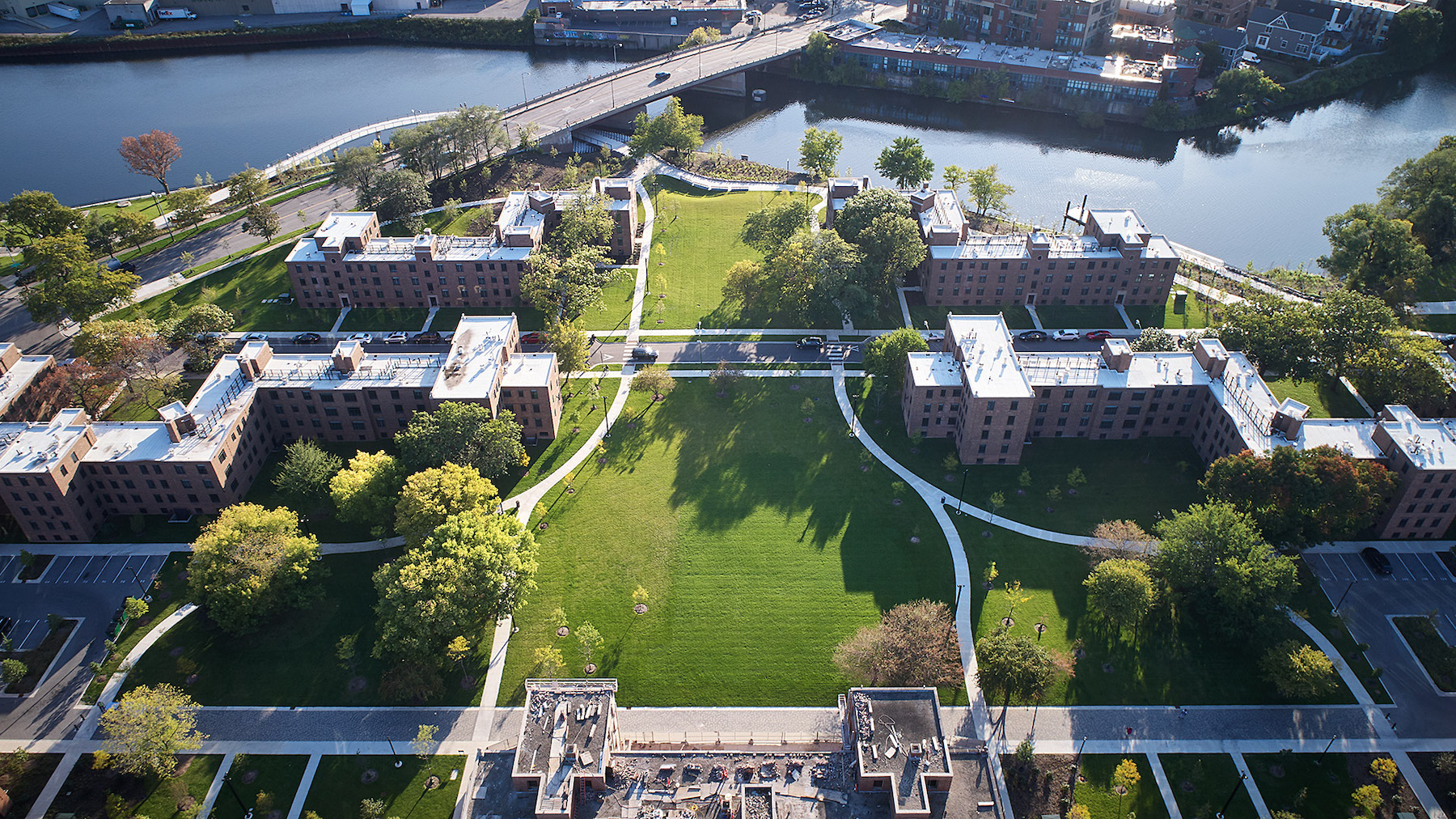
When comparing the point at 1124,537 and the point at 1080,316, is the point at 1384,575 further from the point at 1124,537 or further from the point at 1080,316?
the point at 1080,316

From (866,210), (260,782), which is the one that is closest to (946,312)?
(866,210)

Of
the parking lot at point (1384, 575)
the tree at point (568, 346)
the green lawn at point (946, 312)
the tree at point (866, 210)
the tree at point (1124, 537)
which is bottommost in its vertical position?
the parking lot at point (1384, 575)

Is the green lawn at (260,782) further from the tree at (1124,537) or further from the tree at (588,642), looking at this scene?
the tree at (1124,537)

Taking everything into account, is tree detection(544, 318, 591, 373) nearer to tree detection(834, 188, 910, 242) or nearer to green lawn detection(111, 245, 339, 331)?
green lawn detection(111, 245, 339, 331)

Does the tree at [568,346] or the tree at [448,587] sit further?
the tree at [568,346]

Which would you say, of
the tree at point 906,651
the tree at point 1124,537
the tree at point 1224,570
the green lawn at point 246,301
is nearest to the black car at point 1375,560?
the tree at point 1224,570

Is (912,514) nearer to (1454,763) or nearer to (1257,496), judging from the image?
(1257,496)
